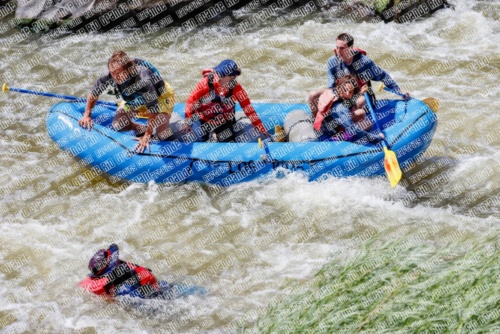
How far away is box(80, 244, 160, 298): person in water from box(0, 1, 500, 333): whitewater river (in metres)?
0.18

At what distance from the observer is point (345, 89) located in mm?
6480

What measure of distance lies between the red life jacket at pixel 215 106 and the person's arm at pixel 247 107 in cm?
6

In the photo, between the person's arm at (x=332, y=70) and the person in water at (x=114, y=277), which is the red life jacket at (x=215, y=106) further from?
the person in water at (x=114, y=277)

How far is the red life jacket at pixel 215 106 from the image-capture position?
6.55m

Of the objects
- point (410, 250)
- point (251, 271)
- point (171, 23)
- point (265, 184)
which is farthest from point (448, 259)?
point (171, 23)

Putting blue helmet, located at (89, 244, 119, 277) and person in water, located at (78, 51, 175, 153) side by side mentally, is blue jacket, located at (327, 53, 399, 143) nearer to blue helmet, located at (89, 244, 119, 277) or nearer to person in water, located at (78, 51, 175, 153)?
person in water, located at (78, 51, 175, 153)

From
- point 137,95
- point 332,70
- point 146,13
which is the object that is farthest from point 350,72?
point 146,13

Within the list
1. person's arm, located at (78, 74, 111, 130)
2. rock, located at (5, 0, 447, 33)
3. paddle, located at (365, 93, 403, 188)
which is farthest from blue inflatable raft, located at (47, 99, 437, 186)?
rock, located at (5, 0, 447, 33)

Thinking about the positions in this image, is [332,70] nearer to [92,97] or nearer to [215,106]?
[215,106]

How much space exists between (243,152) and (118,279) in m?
2.06

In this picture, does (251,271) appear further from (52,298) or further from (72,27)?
(72,27)

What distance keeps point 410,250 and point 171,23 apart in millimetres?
8156

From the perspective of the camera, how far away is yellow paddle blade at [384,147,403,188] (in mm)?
5945

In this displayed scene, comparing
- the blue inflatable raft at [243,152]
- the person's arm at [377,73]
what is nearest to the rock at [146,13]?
the blue inflatable raft at [243,152]
